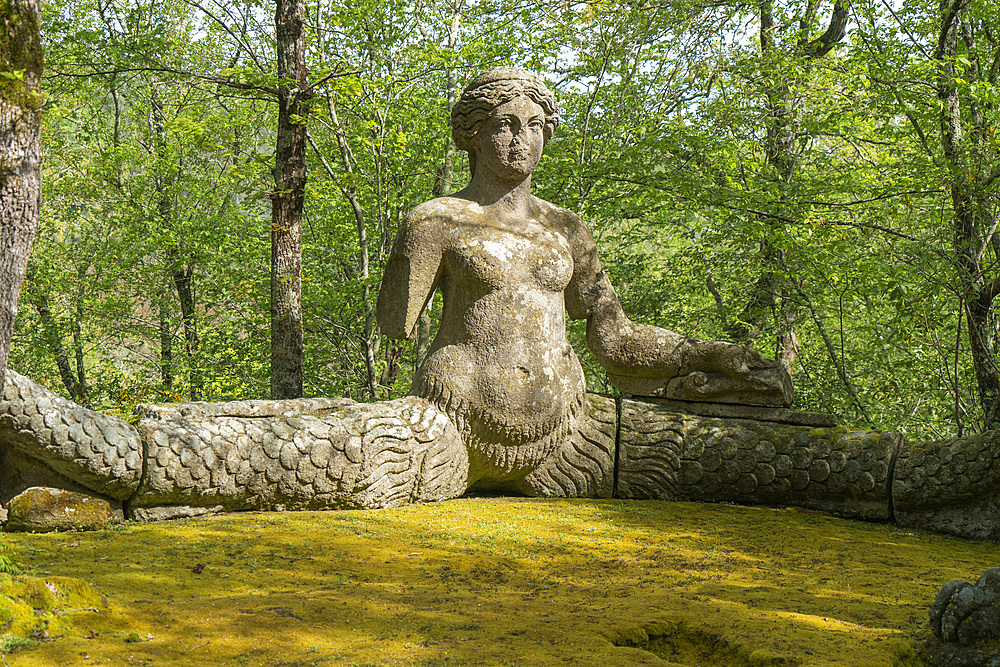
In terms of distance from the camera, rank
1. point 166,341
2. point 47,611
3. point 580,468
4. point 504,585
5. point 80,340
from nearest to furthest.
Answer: point 47,611, point 504,585, point 580,468, point 166,341, point 80,340

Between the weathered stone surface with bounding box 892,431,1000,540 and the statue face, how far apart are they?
2778mm

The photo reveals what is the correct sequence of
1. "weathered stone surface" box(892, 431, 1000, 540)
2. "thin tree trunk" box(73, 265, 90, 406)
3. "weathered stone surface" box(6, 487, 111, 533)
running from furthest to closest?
"thin tree trunk" box(73, 265, 90, 406), "weathered stone surface" box(892, 431, 1000, 540), "weathered stone surface" box(6, 487, 111, 533)

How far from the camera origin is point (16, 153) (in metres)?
2.74

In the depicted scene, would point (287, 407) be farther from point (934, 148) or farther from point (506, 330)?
point (934, 148)

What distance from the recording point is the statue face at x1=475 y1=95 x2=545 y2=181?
518cm

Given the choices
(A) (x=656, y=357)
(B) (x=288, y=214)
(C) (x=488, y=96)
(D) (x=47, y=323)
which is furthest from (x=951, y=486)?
(D) (x=47, y=323)

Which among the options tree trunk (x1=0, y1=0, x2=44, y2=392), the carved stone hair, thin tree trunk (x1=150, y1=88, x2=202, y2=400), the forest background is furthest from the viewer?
thin tree trunk (x1=150, y1=88, x2=202, y2=400)

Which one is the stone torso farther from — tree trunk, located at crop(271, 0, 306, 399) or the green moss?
the green moss

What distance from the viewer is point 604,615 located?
9.22 feet

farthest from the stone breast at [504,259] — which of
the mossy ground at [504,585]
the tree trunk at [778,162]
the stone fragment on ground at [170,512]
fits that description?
the tree trunk at [778,162]

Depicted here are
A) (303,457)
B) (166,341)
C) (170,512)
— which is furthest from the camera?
(166,341)

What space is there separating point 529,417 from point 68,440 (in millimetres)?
2420

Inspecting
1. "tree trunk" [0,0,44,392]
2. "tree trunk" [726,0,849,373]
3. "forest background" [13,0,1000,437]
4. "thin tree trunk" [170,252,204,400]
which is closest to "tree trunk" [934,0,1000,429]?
"forest background" [13,0,1000,437]

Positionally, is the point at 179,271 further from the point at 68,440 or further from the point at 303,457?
the point at 68,440
